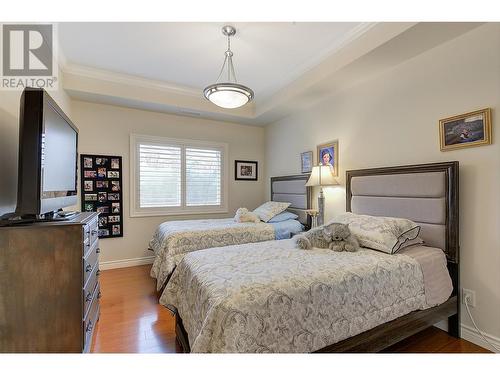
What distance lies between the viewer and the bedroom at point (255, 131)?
1838mm

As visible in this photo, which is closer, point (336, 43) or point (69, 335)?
point (69, 335)

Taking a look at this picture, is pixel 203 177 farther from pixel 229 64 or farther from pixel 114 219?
pixel 229 64

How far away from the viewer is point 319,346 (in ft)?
4.26

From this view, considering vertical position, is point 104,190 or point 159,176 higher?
point 159,176

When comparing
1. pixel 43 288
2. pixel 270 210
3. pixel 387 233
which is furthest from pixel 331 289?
pixel 270 210

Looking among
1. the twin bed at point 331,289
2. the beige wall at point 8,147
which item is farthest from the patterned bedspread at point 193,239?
the beige wall at point 8,147

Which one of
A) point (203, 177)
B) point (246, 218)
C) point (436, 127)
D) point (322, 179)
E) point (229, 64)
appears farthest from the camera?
point (203, 177)

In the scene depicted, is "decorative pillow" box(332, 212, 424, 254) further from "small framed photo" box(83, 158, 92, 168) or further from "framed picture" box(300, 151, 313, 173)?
"small framed photo" box(83, 158, 92, 168)

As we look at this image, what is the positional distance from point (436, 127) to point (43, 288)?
10.3 ft

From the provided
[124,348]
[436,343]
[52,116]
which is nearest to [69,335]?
[124,348]

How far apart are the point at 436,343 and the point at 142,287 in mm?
3014

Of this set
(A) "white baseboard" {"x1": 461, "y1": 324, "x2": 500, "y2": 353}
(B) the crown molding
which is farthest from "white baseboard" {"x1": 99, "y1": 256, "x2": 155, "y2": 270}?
(A) "white baseboard" {"x1": 461, "y1": 324, "x2": 500, "y2": 353}

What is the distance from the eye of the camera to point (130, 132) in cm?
369

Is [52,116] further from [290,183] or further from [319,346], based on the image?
[290,183]
